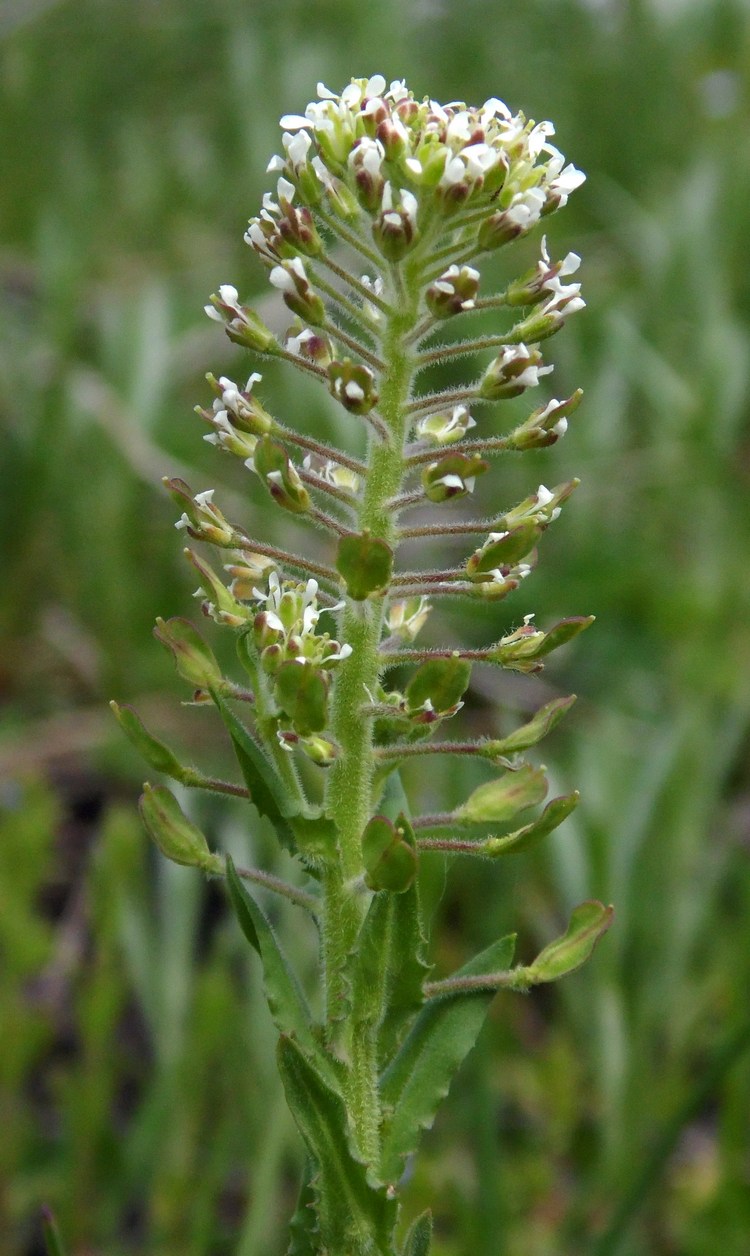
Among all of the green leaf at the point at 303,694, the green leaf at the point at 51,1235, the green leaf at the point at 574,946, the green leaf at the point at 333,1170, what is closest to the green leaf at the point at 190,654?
the green leaf at the point at 303,694

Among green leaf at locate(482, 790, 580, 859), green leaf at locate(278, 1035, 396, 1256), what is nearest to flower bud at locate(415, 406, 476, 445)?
green leaf at locate(482, 790, 580, 859)

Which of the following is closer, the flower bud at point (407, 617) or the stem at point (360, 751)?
the stem at point (360, 751)

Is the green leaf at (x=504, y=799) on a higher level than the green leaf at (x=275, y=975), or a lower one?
higher

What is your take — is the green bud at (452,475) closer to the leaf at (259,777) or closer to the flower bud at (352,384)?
the flower bud at (352,384)

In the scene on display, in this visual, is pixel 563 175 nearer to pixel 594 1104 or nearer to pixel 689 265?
pixel 594 1104

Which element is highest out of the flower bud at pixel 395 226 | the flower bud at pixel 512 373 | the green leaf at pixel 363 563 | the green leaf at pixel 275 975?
the flower bud at pixel 395 226

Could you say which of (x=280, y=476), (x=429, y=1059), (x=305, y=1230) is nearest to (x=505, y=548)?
(x=280, y=476)
